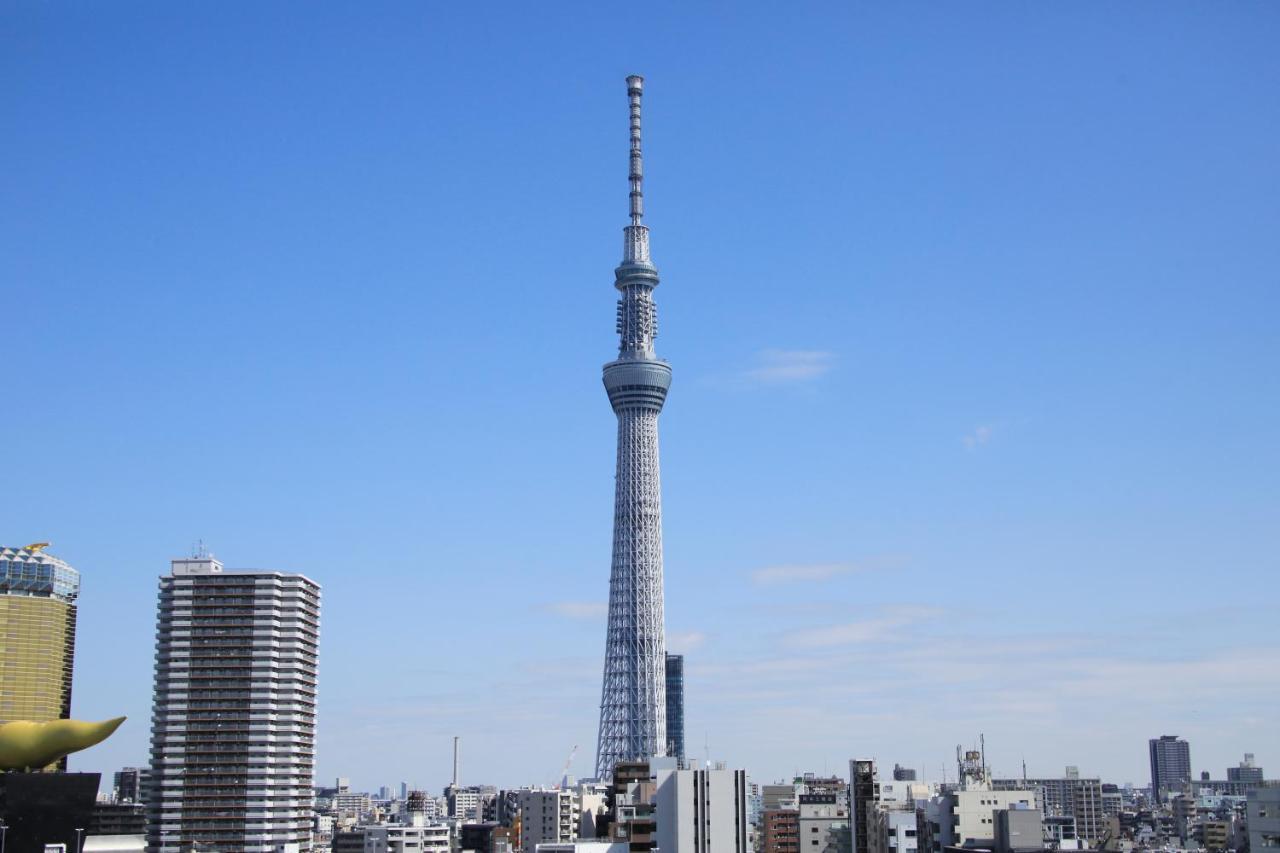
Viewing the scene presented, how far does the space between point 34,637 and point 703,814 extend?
12703 cm

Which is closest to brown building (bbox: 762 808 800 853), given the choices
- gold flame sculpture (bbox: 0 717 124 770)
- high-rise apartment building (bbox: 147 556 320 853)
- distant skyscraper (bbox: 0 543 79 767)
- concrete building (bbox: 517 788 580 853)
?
concrete building (bbox: 517 788 580 853)

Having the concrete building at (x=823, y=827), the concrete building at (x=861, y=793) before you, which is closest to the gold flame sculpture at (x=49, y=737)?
the concrete building at (x=861, y=793)

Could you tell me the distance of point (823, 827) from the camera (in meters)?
111

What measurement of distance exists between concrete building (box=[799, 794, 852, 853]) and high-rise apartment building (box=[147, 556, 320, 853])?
4222 cm

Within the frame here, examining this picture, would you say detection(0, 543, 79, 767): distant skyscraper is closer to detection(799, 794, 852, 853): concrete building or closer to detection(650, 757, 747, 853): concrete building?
detection(799, 794, 852, 853): concrete building

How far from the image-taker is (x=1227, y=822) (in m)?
164

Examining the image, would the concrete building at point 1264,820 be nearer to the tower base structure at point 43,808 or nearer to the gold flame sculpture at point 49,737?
the gold flame sculpture at point 49,737

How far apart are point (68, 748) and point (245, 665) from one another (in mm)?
47183

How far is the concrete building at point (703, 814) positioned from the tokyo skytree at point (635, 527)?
97295 mm

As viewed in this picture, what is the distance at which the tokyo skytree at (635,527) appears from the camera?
178250mm

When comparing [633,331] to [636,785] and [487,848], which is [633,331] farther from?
[636,785]

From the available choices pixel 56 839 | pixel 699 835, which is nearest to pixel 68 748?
pixel 56 839

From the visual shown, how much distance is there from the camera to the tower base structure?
8481 centimetres

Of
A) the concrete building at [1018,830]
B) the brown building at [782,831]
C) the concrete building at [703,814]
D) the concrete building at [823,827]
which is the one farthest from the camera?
the brown building at [782,831]
